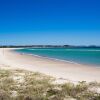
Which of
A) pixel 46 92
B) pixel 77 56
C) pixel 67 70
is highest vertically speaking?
pixel 46 92

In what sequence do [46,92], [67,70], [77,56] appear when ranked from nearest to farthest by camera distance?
[46,92] → [67,70] → [77,56]

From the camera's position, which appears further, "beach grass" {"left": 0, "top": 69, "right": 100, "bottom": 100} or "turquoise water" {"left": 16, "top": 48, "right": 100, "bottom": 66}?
"turquoise water" {"left": 16, "top": 48, "right": 100, "bottom": 66}

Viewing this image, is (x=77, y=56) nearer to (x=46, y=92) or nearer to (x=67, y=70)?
(x=67, y=70)

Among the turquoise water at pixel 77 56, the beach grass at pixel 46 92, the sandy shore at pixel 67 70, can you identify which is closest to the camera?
the beach grass at pixel 46 92

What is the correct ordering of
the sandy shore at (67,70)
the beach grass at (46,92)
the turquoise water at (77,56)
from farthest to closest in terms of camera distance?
the turquoise water at (77,56) < the sandy shore at (67,70) < the beach grass at (46,92)

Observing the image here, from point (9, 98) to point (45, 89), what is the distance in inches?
58.2

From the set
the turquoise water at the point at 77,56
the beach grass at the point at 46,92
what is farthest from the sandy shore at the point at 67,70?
the turquoise water at the point at 77,56

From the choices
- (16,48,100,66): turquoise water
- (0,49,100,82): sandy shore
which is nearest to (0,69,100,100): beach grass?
(0,49,100,82): sandy shore

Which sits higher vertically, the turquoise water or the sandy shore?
the sandy shore

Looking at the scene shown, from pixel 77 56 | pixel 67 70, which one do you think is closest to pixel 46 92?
pixel 67 70

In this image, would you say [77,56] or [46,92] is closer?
[46,92]

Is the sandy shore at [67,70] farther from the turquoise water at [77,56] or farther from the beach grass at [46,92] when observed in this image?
the turquoise water at [77,56]

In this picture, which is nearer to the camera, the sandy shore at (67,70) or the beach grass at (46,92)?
the beach grass at (46,92)

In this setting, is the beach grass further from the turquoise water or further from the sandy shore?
the turquoise water
